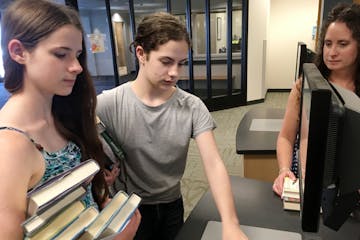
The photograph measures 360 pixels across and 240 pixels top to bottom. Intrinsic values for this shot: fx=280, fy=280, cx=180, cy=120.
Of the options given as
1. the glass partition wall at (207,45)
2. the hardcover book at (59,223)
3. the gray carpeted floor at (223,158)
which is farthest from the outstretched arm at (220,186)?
the glass partition wall at (207,45)

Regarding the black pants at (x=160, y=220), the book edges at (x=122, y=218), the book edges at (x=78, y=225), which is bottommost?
the black pants at (x=160, y=220)

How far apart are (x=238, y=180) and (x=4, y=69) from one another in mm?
961

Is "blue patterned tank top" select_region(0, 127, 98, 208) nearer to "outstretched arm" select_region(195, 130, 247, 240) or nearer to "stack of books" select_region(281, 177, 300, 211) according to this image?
"outstretched arm" select_region(195, 130, 247, 240)

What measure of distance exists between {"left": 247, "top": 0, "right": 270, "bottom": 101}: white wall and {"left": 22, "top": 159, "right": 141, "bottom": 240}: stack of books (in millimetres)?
4968

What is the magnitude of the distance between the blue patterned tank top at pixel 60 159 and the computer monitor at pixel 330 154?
572mm

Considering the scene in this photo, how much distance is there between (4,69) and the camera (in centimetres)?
72

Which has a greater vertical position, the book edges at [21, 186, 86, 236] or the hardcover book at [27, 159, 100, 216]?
the hardcover book at [27, 159, 100, 216]

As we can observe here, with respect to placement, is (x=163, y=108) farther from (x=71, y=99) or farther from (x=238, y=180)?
(x=238, y=180)

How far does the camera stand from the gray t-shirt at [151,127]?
1.11 meters

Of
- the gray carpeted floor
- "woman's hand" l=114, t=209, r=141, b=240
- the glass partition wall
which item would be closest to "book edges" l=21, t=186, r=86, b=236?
"woman's hand" l=114, t=209, r=141, b=240

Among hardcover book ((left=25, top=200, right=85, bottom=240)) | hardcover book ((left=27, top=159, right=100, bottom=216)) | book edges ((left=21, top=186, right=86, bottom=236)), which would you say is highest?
hardcover book ((left=27, top=159, right=100, bottom=216))

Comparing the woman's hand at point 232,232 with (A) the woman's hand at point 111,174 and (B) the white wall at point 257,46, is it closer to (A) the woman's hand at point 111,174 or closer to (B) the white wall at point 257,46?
(A) the woman's hand at point 111,174

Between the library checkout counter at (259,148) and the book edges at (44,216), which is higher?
the book edges at (44,216)

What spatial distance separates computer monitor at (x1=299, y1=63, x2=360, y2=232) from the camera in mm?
467
